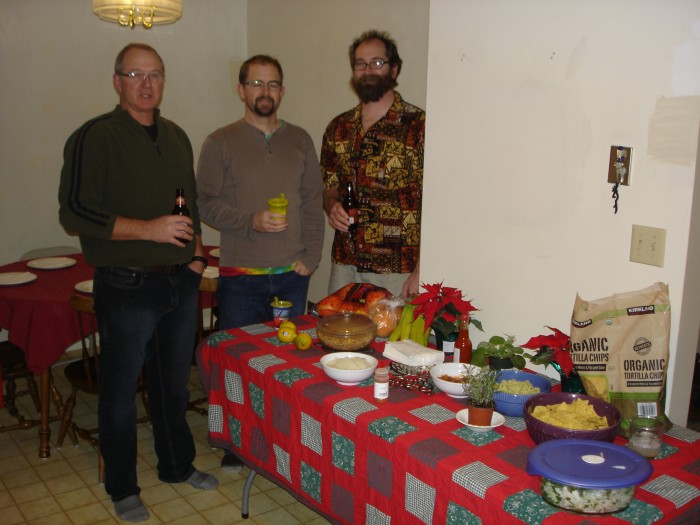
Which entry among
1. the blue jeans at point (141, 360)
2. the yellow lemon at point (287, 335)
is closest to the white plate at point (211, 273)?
the blue jeans at point (141, 360)

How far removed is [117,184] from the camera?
2570mm

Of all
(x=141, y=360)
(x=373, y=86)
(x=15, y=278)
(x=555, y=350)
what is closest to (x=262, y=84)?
Answer: (x=373, y=86)

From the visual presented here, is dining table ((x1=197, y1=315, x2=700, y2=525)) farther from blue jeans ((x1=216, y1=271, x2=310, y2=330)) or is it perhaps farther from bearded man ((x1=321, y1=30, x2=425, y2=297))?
bearded man ((x1=321, y1=30, x2=425, y2=297))

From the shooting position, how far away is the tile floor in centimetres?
282

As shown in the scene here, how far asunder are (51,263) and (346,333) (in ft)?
7.09

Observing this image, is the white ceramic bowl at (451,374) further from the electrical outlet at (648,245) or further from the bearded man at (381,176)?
the bearded man at (381,176)

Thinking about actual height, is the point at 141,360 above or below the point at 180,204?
below

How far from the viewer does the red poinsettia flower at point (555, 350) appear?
204cm

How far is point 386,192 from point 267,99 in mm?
667

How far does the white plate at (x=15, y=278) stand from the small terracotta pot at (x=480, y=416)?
96.6 inches

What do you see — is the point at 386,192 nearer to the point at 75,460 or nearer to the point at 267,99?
the point at 267,99

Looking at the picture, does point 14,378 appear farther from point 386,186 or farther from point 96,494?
point 386,186

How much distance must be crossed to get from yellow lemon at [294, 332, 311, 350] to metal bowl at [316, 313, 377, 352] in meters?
0.04

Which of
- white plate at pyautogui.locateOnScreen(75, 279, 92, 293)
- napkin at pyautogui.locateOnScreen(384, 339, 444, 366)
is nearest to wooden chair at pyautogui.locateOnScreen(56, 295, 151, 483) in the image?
white plate at pyautogui.locateOnScreen(75, 279, 92, 293)
